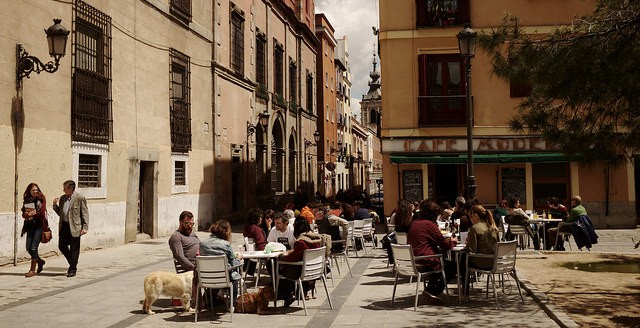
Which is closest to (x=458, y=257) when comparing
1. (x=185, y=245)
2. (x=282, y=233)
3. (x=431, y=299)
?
(x=431, y=299)

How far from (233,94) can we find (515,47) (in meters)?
18.3

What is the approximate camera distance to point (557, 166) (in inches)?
799

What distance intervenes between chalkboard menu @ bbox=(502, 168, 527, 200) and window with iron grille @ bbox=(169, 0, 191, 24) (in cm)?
1209

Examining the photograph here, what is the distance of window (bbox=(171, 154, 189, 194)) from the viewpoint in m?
19.8

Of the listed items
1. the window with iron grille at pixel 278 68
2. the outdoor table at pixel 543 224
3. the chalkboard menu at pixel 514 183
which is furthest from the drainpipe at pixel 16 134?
the window with iron grille at pixel 278 68

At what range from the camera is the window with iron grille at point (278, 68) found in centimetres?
3203

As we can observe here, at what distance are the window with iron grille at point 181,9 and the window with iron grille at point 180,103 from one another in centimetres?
124

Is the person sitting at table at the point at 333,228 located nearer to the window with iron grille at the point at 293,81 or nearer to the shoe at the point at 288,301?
the shoe at the point at 288,301

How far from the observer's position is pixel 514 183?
20109 millimetres

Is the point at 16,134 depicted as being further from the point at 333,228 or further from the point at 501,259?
the point at 501,259

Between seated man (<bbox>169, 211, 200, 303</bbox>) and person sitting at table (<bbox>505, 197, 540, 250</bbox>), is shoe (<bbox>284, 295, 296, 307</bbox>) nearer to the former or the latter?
seated man (<bbox>169, 211, 200, 303</bbox>)

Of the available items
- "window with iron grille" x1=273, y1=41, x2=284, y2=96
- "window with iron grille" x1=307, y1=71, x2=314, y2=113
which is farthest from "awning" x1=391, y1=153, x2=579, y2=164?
"window with iron grille" x1=307, y1=71, x2=314, y2=113

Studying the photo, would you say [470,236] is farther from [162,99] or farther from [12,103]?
[162,99]

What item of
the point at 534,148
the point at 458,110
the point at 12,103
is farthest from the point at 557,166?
the point at 12,103
